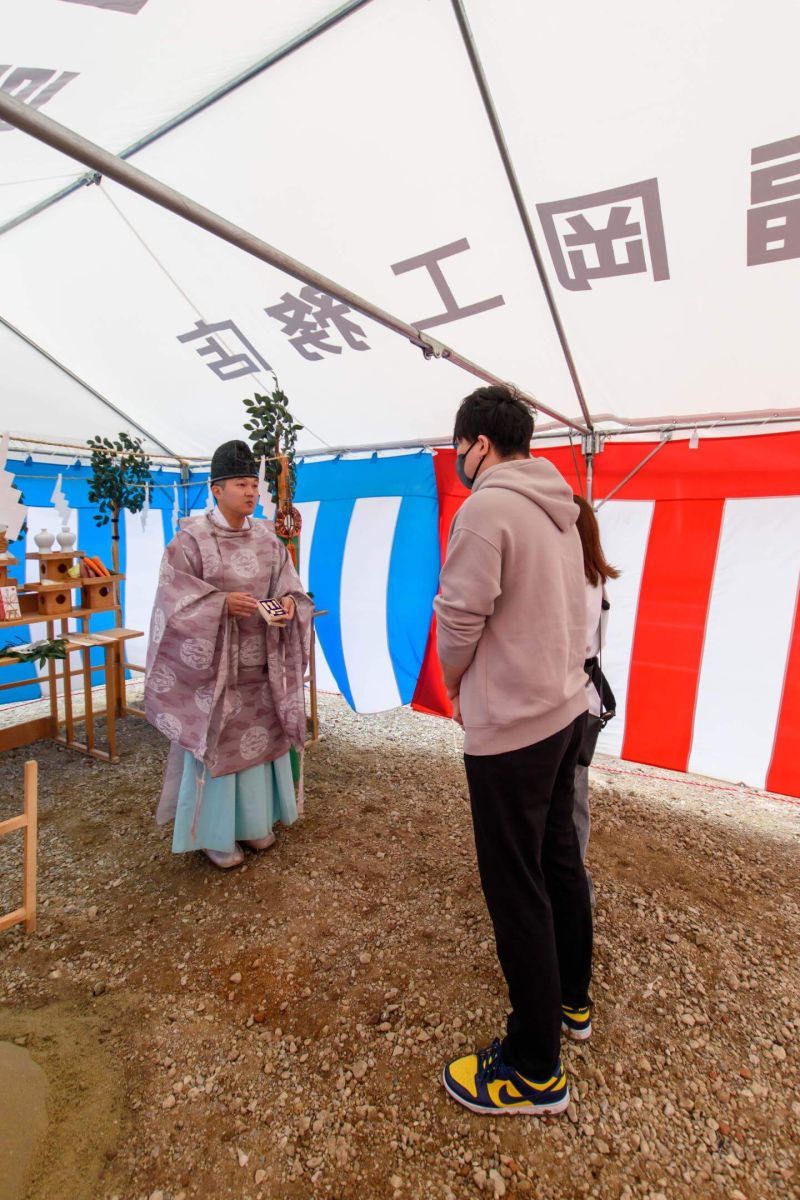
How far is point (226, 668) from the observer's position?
2.39m

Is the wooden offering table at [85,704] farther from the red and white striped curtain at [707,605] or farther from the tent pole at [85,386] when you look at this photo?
the red and white striped curtain at [707,605]

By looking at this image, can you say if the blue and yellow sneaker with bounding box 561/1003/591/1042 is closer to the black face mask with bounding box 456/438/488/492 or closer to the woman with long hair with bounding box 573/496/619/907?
the woman with long hair with bounding box 573/496/619/907

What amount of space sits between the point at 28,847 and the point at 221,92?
9.49 feet

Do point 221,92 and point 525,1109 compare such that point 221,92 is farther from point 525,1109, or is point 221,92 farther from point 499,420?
point 525,1109

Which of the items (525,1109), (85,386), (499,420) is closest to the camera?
(499,420)

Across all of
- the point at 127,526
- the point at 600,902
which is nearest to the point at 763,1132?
the point at 600,902

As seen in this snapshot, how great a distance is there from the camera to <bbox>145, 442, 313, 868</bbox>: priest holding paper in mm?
2336

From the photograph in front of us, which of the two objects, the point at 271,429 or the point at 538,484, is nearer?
the point at 538,484

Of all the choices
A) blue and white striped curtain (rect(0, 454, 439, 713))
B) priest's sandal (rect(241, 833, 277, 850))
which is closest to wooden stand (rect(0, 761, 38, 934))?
priest's sandal (rect(241, 833, 277, 850))

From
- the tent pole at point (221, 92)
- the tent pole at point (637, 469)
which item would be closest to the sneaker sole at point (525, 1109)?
the tent pole at point (637, 469)

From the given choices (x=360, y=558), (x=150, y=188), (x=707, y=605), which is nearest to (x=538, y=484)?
(x=150, y=188)

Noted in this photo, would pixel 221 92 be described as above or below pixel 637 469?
above

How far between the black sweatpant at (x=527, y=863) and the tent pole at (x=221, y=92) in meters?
2.32

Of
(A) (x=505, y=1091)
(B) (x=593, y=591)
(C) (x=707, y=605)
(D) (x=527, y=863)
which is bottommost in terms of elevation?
(A) (x=505, y=1091)
